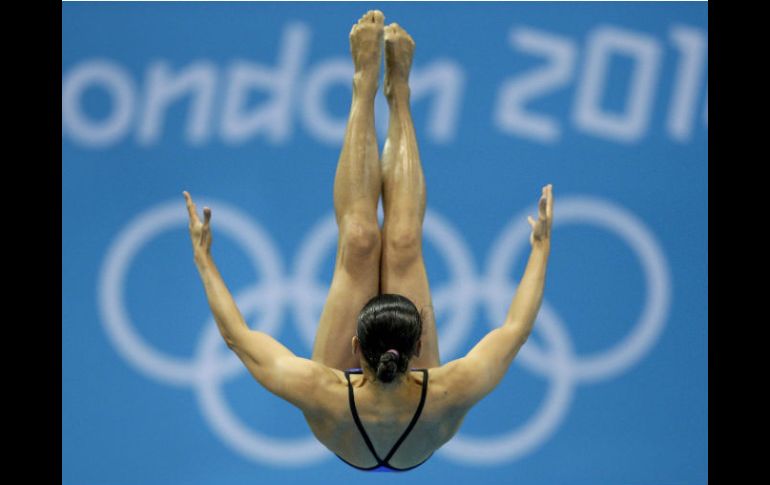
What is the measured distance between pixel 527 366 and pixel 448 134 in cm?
161

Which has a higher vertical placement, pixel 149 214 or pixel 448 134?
pixel 448 134

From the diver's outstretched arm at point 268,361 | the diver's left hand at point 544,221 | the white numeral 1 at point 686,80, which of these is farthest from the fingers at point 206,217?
the white numeral 1 at point 686,80

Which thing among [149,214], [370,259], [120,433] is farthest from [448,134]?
[120,433]

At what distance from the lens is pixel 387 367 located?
3.49 meters

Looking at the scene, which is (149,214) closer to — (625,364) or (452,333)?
(452,333)

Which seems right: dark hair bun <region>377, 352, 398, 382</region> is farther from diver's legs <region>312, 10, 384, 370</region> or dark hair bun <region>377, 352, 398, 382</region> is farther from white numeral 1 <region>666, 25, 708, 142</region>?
white numeral 1 <region>666, 25, 708, 142</region>

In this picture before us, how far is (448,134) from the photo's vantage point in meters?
6.50

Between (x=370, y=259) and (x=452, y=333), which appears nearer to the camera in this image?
(x=370, y=259)

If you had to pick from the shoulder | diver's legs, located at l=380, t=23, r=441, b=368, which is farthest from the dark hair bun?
diver's legs, located at l=380, t=23, r=441, b=368

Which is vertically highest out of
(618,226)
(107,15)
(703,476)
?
(107,15)

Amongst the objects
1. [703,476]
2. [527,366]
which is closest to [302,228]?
[527,366]

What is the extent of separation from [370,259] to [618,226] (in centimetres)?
280

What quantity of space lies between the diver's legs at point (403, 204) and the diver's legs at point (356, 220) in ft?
0.23

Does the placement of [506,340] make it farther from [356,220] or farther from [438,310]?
[438,310]
